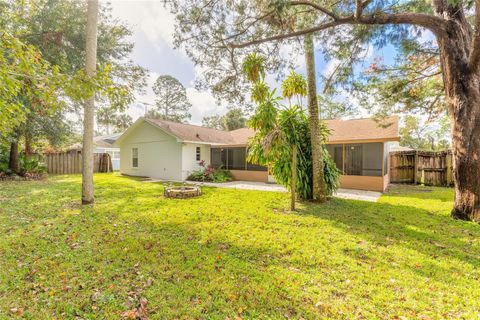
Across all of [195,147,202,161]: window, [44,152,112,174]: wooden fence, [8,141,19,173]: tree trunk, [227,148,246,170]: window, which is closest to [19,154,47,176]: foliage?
[8,141,19,173]: tree trunk

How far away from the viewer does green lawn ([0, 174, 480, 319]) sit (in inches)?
103

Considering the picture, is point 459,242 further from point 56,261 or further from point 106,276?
point 56,261

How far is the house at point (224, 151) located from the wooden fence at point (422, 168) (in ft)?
4.47

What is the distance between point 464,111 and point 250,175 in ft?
34.4

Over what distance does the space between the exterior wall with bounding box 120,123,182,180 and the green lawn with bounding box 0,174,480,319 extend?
27.1 feet

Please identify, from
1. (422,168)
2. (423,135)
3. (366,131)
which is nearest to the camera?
(366,131)

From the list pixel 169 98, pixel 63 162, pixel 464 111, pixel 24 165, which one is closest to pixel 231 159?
pixel 464 111

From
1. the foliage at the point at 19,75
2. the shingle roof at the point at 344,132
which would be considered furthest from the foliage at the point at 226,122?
the foliage at the point at 19,75

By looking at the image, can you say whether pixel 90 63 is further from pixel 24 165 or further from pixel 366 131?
pixel 366 131

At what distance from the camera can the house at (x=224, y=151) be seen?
11.3 meters

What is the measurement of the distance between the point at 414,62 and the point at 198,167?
12476 millimetres

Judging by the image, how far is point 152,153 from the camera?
16.0m

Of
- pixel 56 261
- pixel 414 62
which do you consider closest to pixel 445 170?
pixel 414 62

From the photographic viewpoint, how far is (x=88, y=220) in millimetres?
5723
